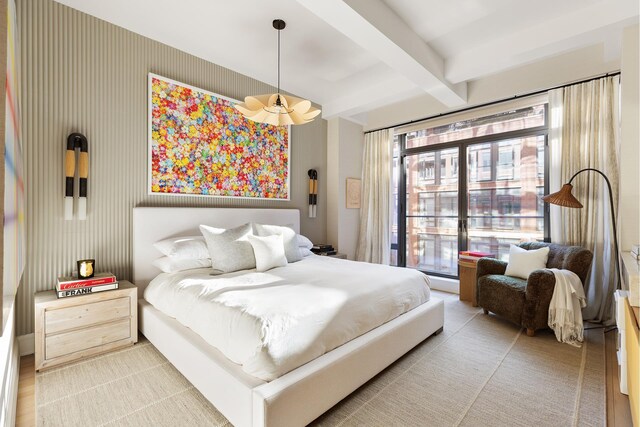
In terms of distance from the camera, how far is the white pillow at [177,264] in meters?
2.69

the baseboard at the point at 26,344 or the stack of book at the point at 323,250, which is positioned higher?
the stack of book at the point at 323,250

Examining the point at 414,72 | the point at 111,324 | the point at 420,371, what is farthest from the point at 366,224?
the point at 111,324

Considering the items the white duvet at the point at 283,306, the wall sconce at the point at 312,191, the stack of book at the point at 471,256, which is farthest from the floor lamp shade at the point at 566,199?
the wall sconce at the point at 312,191

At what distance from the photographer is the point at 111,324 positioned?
243 centimetres

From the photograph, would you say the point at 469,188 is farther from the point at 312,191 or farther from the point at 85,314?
the point at 85,314

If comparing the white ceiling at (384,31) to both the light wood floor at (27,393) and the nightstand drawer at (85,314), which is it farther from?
the light wood floor at (27,393)

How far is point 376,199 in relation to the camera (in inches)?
196

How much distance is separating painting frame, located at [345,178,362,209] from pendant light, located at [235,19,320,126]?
225 cm

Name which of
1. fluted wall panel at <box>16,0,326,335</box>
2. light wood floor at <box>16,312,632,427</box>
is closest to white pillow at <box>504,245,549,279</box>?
light wood floor at <box>16,312,632,427</box>

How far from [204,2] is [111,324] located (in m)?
2.77

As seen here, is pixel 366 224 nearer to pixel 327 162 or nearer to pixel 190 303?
pixel 327 162

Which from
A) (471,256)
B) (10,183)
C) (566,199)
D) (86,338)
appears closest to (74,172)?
(86,338)

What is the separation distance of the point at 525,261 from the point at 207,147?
144 inches

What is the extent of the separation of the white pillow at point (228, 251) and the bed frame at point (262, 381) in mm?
572
